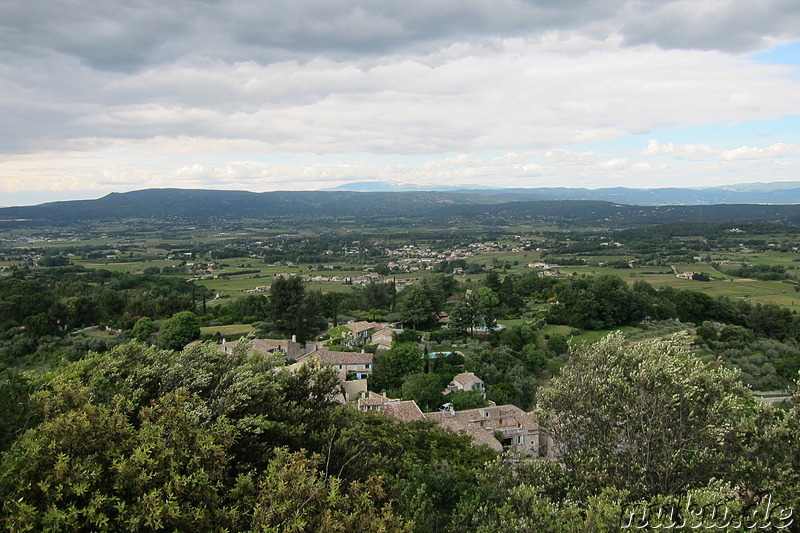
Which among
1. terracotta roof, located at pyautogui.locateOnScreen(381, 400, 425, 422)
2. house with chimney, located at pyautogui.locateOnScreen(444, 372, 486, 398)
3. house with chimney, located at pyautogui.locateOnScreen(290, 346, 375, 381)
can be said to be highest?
terracotta roof, located at pyautogui.locateOnScreen(381, 400, 425, 422)

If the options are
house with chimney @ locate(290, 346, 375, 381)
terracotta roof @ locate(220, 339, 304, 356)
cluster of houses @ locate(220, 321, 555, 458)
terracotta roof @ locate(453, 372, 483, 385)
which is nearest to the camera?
cluster of houses @ locate(220, 321, 555, 458)

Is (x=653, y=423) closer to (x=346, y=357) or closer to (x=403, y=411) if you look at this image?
(x=403, y=411)

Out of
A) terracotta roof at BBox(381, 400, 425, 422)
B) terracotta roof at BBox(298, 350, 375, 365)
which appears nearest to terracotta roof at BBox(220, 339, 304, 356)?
terracotta roof at BBox(298, 350, 375, 365)

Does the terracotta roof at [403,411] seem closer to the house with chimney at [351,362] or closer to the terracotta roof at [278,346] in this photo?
the house with chimney at [351,362]

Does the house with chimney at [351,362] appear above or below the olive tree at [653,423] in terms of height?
below

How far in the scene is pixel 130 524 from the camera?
5.43 metres

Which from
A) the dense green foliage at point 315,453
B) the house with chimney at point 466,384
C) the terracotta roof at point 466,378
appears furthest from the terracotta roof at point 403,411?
the dense green foliage at point 315,453

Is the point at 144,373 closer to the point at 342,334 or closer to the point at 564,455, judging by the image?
the point at 564,455

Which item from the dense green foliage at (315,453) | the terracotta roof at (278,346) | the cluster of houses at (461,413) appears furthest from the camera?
the terracotta roof at (278,346)

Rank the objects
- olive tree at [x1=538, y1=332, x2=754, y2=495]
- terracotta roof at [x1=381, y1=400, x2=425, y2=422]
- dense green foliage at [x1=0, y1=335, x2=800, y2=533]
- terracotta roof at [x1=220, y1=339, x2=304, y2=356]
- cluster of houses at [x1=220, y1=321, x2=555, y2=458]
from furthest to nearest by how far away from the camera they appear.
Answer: terracotta roof at [x1=220, y1=339, x2=304, y2=356]
cluster of houses at [x1=220, y1=321, x2=555, y2=458]
terracotta roof at [x1=381, y1=400, x2=425, y2=422]
olive tree at [x1=538, y1=332, x2=754, y2=495]
dense green foliage at [x1=0, y1=335, x2=800, y2=533]

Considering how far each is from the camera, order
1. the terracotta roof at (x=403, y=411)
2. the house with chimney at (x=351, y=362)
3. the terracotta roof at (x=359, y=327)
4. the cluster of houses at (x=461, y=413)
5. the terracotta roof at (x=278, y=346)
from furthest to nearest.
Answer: the terracotta roof at (x=359, y=327) → the terracotta roof at (x=278, y=346) → the house with chimney at (x=351, y=362) → the cluster of houses at (x=461, y=413) → the terracotta roof at (x=403, y=411)

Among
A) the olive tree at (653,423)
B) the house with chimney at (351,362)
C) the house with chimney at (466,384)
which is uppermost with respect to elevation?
the olive tree at (653,423)

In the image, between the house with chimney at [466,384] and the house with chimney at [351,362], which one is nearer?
the house with chimney at [466,384]

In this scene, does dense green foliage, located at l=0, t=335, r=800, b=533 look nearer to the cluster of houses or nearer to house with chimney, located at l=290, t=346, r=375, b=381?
the cluster of houses
